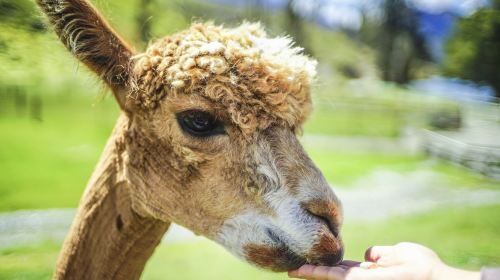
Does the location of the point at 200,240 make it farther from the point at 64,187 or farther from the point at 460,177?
the point at 460,177

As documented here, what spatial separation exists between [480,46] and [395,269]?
631 cm

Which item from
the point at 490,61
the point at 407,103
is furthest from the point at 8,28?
the point at 407,103

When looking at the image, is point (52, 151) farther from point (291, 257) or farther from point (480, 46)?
point (480, 46)

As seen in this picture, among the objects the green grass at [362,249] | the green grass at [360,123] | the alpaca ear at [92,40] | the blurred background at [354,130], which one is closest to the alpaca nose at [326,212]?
the alpaca ear at [92,40]

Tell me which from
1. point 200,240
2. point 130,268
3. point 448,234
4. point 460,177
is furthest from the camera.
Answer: point 460,177

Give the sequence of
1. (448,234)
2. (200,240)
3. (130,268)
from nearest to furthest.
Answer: (130,268) → (448,234) → (200,240)

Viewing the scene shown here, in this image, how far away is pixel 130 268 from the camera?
2.36 m

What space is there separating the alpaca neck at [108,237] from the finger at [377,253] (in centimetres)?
112

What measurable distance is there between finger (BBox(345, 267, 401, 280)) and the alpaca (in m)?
0.14

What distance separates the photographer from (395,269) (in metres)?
1.68

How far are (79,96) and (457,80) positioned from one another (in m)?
6.05

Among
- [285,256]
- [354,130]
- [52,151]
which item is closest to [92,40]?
[285,256]

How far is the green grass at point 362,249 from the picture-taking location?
476 centimetres

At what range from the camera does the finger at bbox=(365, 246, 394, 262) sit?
75.0 inches
